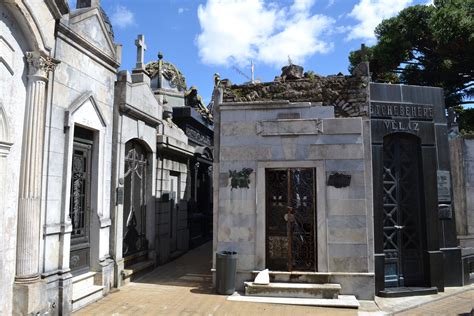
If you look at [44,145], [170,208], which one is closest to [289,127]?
[44,145]

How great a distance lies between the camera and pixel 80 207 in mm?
7309

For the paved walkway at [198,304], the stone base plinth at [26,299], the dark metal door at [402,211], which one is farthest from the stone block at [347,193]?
the stone base plinth at [26,299]

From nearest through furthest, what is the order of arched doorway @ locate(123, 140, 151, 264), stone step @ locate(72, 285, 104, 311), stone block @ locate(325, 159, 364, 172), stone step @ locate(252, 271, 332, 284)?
stone step @ locate(72, 285, 104, 311) → stone step @ locate(252, 271, 332, 284) → stone block @ locate(325, 159, 364, 172) → arched doorway @ locate(123, 140, 151, 264)

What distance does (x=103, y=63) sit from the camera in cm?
790

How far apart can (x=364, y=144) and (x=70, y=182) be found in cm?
609

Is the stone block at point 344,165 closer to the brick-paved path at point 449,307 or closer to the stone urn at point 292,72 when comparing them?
the stone urn at point 292,72

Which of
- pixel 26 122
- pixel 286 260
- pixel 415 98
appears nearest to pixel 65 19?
pixel 26 122

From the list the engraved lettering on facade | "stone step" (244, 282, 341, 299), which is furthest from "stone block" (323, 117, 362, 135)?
"stone step" (244, 282, 341, 299)

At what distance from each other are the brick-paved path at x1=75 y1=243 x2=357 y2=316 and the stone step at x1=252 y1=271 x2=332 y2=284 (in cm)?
77

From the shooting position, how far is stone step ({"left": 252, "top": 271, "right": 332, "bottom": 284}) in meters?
7.60

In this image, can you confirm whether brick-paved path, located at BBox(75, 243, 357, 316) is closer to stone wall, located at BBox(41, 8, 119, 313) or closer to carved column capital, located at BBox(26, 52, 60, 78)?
stone wall, located at BBox(41, 8, 119, 313)

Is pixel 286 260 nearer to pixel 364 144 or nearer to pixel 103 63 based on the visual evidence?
pixel 364 144

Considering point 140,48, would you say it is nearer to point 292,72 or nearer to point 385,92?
point 292,72

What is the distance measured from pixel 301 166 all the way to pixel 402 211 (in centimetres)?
268
